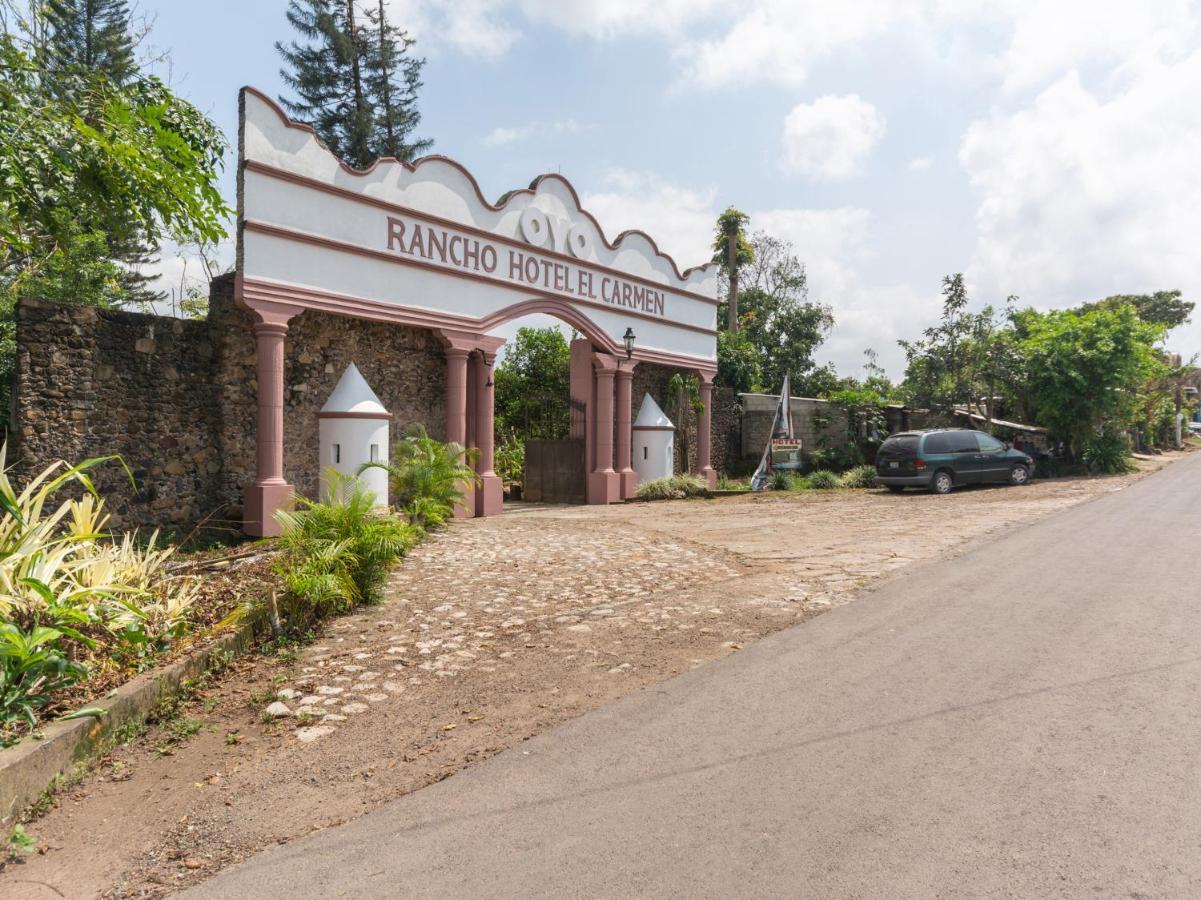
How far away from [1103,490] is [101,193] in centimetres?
1919

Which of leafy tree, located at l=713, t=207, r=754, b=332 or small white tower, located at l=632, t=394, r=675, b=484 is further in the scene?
leafy tree, located at l=713, t=207, r=754, b=332

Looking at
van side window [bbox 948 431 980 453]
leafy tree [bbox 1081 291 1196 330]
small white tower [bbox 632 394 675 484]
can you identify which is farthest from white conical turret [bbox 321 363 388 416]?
leafy tree [bbox 1081 291 1196 330]

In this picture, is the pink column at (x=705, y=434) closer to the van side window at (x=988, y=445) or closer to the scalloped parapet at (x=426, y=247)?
the scalloped parapet at (x=426, y=247)

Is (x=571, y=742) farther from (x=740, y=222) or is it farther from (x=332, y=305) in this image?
(x=740, y=222)

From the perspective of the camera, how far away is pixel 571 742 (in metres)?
3.94

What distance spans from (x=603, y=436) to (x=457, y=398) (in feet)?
14.9

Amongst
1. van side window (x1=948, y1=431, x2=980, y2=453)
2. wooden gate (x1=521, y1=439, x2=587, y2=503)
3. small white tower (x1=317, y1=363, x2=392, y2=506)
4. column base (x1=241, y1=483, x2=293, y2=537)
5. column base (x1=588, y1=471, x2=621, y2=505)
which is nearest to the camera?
column base (x1=241, y1=483, x2=293, y2=537)

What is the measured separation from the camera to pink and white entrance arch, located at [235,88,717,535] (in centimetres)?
1109

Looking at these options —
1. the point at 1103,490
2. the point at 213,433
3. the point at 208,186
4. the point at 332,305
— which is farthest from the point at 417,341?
the point at 1103,490

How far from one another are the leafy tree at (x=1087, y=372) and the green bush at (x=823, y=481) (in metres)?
7.56

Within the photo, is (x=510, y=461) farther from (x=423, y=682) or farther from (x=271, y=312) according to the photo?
(x=423, y=682)

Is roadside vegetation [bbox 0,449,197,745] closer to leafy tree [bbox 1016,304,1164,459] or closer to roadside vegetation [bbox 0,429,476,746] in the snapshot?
roadside vegetation [bbox 0,429,476,746]

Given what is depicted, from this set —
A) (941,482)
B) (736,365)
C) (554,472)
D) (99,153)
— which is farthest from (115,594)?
(736,365)

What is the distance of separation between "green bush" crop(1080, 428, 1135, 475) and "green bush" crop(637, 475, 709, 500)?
12.3 meters
